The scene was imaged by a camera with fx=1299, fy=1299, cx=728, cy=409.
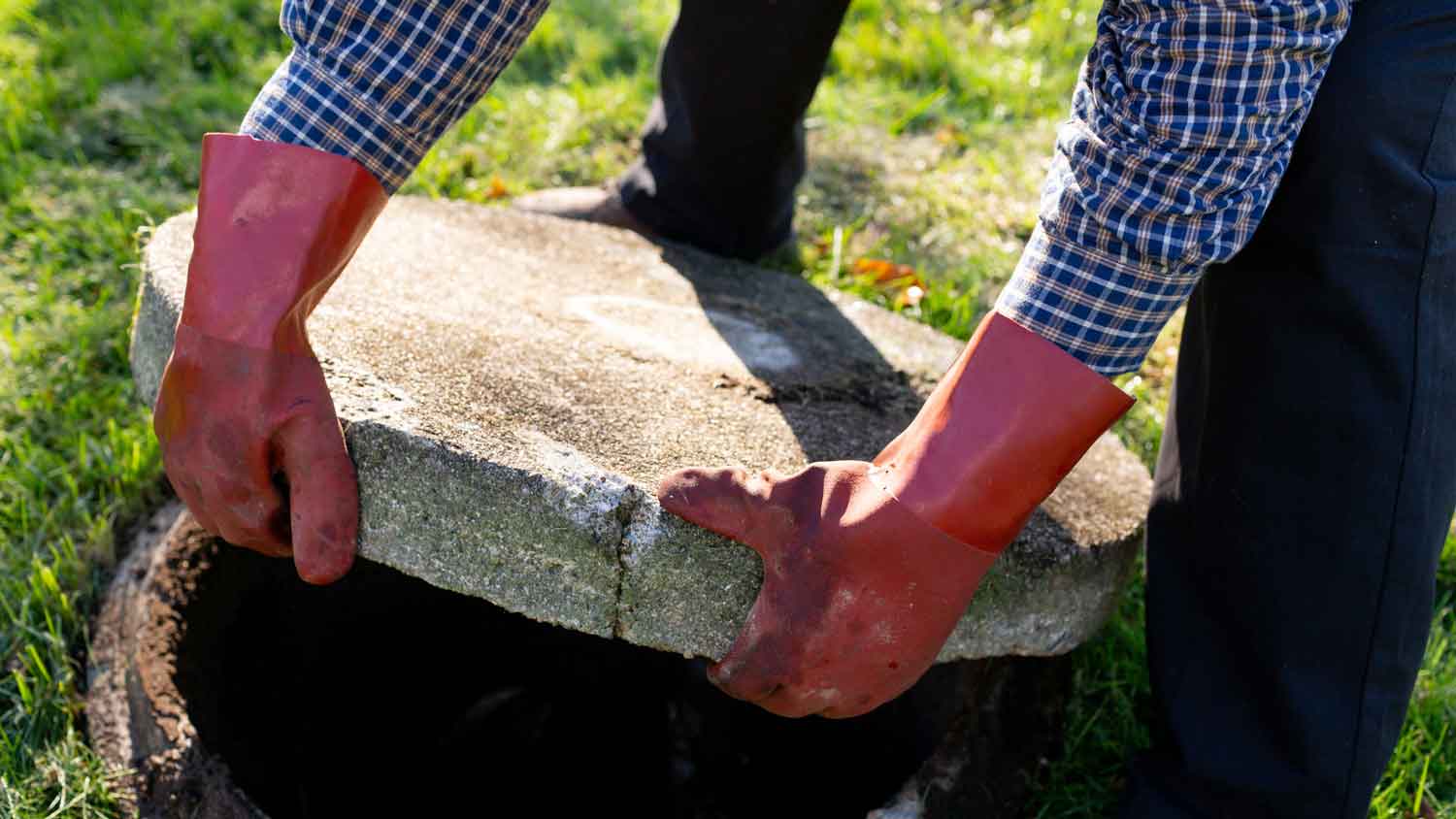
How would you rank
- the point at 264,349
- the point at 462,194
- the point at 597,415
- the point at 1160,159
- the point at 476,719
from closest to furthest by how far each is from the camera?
the point at 1160,159 < the point at 264,349 < the point at 597,415 < the point at 476,719 < the point at 462,194

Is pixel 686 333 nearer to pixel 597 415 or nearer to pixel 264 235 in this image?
pixel 597 415

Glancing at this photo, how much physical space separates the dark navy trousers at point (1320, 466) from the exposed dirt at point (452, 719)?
0.33 meters

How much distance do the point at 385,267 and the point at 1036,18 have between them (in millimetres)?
2850

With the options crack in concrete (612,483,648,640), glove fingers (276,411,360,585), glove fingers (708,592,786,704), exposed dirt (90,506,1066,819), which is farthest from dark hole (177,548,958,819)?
crack in concrete (612,483,648,640)

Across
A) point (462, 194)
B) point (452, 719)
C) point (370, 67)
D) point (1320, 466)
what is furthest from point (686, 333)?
point (462, 194)

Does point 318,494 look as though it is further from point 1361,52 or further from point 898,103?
point 898,103

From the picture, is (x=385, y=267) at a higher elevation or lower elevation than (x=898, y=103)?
higher

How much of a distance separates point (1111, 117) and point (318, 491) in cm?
99

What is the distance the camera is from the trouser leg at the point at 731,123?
→ 8.16 ft

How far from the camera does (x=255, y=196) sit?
1502 mm

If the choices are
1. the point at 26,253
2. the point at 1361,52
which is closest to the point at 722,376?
the point at 1361,52

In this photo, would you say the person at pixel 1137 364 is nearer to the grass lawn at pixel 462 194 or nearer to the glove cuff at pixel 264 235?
the glove cuff at pixel 264 235

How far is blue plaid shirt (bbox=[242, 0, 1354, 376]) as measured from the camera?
1.33 m

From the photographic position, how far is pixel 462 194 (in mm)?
3215
